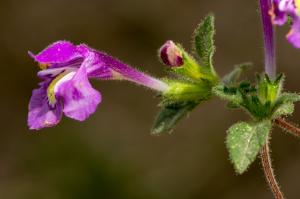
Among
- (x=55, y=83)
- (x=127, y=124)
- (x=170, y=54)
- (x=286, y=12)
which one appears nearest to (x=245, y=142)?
(x=286, y=12)

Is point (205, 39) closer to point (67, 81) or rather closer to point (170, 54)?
point (170, 54)

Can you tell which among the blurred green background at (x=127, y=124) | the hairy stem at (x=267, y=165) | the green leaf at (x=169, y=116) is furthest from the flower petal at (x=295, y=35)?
the blurred green background at (x=127, y=124)

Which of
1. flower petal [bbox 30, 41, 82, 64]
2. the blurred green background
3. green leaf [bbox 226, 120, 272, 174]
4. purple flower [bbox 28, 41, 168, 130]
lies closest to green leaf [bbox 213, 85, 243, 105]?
green leaf [bbox 226, 120, 272, 174]

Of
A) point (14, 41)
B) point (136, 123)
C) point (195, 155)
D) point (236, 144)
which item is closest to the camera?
point (236, 144)

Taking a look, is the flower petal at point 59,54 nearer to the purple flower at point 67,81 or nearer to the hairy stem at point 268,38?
the purple flower at point 67,81

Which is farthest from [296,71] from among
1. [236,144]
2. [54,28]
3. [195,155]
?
[236,144]

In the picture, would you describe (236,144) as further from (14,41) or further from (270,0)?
(14,41)
